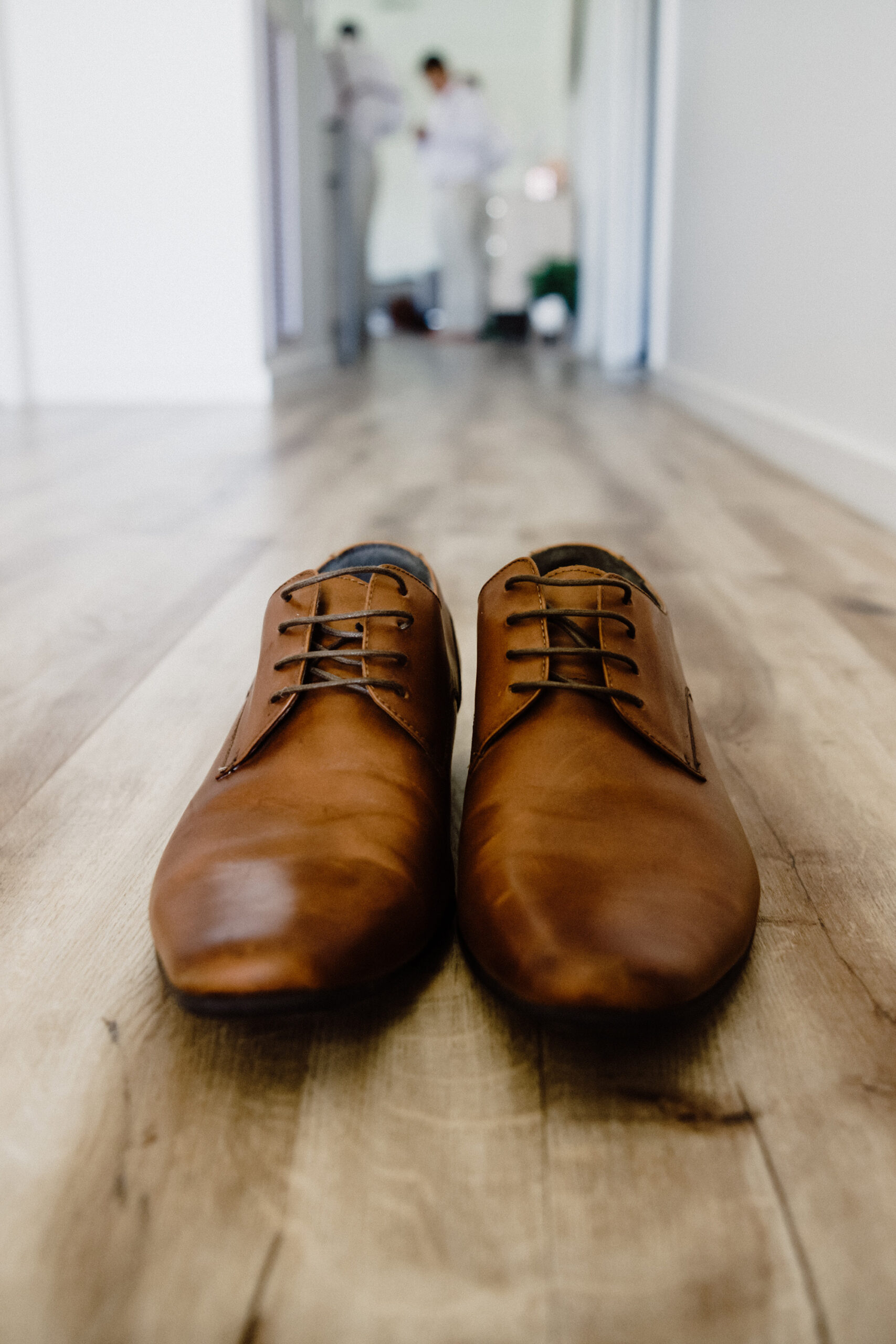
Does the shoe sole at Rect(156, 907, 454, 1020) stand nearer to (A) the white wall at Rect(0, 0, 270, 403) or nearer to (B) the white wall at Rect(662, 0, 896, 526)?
(B) the white wall at Rect(662, 0, 896, 526)

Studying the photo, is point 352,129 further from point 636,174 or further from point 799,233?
point 799,233

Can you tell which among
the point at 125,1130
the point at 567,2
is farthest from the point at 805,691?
the point at 567,2

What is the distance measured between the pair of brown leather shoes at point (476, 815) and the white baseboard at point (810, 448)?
1.23 meters

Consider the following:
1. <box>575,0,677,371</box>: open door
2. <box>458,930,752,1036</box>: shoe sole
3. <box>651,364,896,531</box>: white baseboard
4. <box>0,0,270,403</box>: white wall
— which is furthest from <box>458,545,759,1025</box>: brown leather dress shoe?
<box>575,0,677,371</box>: open door

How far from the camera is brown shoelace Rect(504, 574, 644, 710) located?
67 centimetres

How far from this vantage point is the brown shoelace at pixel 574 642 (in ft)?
2.19

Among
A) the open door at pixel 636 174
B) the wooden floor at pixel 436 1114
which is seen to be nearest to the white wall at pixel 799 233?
the open door at pixel 636 174

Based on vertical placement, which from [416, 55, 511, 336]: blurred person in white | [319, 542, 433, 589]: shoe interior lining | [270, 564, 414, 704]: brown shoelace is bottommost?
[270, 564, 414, 704]: brown shoelace

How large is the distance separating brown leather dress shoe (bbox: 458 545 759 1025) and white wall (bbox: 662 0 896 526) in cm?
126

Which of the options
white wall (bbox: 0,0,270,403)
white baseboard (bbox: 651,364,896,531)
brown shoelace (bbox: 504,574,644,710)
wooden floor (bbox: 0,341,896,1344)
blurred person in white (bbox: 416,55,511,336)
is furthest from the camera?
blurred person in white (bbox: 416,55,511,336)

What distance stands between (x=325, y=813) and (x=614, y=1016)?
8.0 inches

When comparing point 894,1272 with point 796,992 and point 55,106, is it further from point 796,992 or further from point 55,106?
point 55,106

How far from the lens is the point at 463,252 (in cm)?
827

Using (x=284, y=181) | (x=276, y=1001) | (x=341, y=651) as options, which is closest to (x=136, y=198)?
(x=284, y=181)
